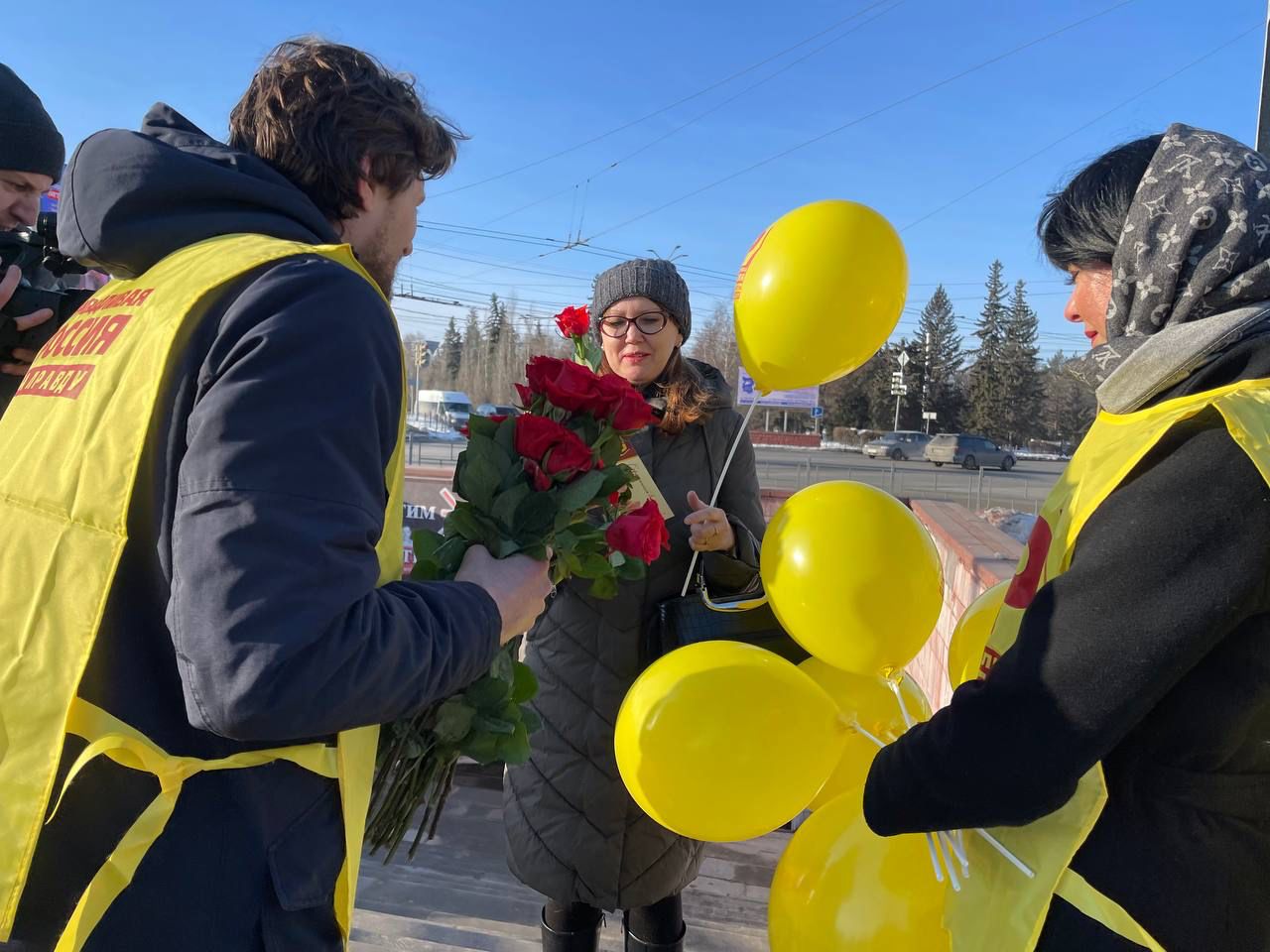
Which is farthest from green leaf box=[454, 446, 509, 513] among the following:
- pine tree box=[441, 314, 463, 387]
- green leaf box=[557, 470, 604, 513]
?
pine tree box=[441, 314, 463, 387]

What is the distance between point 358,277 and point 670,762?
99 centimetres

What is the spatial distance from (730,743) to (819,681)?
18.1 inches

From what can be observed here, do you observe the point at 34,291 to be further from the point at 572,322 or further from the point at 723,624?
the point at 723,624

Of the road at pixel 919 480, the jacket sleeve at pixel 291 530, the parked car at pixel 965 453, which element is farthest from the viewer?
the parked car at pixel 965 453

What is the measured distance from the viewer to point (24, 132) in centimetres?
193

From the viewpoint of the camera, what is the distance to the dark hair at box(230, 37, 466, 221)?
118 cm

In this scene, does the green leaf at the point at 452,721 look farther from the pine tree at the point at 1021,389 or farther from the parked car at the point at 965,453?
the pine tree at the point at 1021,389

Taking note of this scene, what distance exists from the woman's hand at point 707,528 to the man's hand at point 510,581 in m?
0.88

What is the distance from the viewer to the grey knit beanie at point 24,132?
192 cm

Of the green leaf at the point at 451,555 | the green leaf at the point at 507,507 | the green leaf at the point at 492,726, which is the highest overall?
the green leaf at the point at 507,507

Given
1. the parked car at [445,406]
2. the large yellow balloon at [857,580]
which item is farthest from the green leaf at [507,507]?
the parked car at [445,406]

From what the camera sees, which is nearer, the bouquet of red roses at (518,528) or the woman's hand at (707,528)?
the bouquet of red roses at (518,528)

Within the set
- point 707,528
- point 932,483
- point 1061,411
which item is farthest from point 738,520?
point 1061,411

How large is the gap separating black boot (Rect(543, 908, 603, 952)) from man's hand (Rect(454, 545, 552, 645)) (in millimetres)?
1317
